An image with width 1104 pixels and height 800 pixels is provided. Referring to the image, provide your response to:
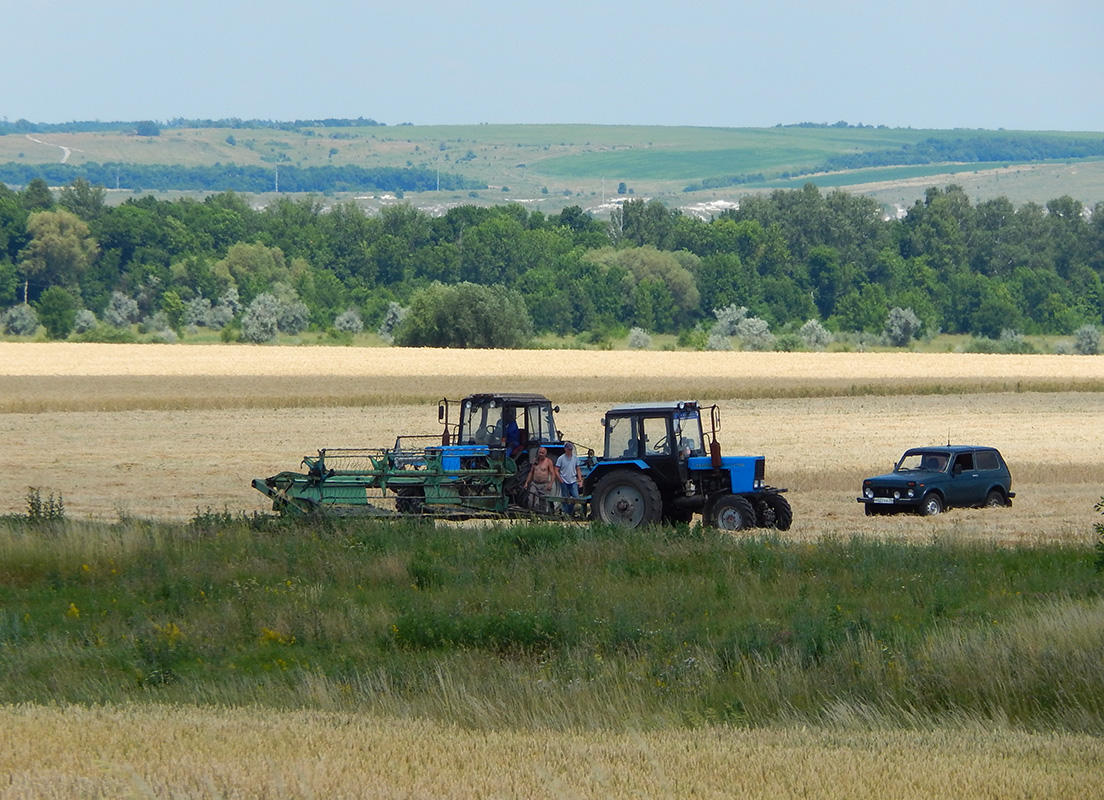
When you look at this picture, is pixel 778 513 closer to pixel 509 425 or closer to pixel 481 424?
pixel 509 425

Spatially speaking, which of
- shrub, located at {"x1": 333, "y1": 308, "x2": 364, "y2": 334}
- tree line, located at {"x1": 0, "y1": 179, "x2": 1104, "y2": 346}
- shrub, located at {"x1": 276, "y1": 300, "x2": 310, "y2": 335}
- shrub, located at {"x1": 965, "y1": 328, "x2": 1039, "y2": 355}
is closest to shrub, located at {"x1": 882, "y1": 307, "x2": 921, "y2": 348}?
tree line, located at {"x1": 0, "y1": 179, "x2": 1104, "y2": 346}

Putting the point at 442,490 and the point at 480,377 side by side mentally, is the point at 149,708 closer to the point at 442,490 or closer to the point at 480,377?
the point at 442,490

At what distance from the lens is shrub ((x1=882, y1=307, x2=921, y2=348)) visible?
124375 mm

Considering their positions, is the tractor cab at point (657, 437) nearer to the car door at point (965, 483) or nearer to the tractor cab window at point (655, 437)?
the tractor cab window at point (655, 437)

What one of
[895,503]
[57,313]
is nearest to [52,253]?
[57,313]

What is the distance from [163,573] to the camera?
15852 millimetres

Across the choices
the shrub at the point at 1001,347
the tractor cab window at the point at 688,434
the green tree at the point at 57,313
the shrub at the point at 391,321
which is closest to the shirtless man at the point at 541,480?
the tractor cab window at the point at 688,434

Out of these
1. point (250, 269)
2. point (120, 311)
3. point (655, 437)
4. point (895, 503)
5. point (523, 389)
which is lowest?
point (120, 311)

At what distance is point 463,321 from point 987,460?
239 ft

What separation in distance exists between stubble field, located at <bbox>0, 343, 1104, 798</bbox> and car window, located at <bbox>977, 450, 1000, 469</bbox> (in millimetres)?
1100

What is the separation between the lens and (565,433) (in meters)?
40.7

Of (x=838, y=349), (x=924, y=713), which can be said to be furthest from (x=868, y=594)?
(x=838, y=349)

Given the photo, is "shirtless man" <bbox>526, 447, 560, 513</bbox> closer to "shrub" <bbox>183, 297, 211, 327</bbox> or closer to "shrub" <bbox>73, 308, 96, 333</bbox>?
"shrub" <bbox>73, 308, 96, 333</bbox>

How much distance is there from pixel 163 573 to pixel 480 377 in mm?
52058
